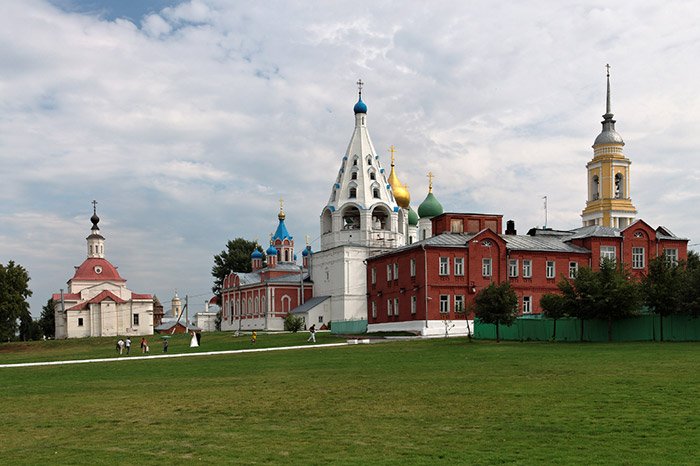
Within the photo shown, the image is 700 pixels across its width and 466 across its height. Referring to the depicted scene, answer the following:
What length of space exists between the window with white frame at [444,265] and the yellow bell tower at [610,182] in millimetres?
34239

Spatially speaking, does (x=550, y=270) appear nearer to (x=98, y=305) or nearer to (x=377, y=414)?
(x=377, y=414)

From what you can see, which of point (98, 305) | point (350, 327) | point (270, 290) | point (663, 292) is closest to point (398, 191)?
point (270, 290)

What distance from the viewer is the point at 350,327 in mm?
65188

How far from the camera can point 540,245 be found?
5950cm

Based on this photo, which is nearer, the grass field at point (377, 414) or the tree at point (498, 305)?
the grass field at point (377, 414)

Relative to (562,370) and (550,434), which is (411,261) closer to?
(562,370)

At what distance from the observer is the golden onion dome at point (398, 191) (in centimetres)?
9269

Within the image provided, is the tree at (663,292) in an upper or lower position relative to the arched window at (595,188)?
lower

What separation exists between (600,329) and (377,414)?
2920 cm

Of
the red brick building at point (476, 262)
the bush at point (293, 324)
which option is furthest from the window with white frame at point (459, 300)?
Answer: the bush at point (293, 324)

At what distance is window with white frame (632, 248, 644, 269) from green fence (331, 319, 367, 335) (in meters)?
21.7

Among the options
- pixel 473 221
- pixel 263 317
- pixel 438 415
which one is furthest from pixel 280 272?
pixel 438 415

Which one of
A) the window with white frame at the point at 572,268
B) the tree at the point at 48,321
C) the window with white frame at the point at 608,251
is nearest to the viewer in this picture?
the window with white frame at the point at 572,268

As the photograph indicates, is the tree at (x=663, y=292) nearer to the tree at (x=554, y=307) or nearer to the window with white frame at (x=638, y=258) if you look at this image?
the tree at (x=554, y=307)
